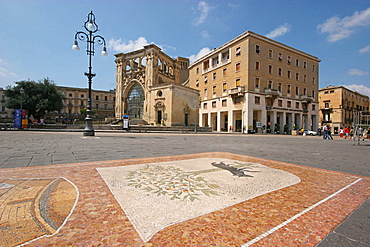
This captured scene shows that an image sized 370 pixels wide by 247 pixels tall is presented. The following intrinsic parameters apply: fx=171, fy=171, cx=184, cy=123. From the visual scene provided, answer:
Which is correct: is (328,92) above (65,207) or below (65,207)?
above

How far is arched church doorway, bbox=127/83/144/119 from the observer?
3847 centimetres

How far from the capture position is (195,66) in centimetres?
4238

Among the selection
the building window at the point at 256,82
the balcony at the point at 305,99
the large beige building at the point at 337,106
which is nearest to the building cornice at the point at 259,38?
the building window at the point at 256,82

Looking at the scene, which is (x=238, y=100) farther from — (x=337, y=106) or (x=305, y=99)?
(x=337, y=106)

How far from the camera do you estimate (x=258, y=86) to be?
29.7 metres

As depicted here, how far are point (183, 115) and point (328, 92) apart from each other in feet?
140

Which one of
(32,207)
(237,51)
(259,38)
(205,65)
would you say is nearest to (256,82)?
(237,51)

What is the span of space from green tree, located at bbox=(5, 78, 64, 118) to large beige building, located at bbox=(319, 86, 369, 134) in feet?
211

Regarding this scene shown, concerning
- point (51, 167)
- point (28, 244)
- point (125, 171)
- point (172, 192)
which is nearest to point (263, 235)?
point (172, 192)

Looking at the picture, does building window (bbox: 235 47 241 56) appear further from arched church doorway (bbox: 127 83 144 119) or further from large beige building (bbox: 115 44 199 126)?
arched church doorway (bbox: 127 83 144 119)

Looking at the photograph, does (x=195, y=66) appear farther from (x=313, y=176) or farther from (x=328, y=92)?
(x=313, y=176)

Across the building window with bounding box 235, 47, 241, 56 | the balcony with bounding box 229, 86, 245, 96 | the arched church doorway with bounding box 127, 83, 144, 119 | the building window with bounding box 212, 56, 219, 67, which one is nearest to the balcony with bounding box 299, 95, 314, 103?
the balcony with bounding box 229, 86, 245, 96

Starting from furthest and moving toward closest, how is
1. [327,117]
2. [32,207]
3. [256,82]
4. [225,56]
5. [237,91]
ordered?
[327,117], [225,56], [256,82], [237,91], [32,207]

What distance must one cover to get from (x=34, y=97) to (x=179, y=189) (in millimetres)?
39833
